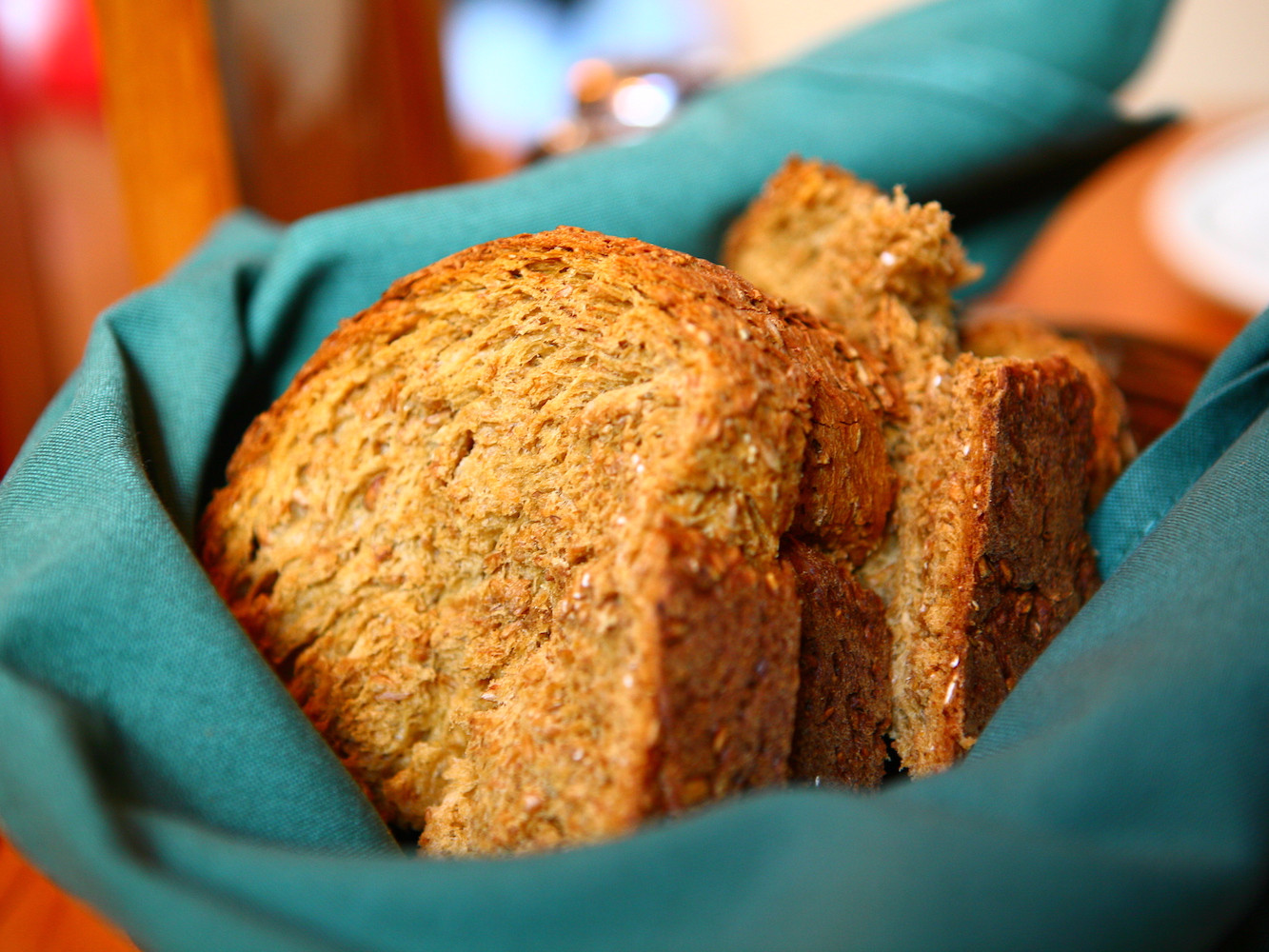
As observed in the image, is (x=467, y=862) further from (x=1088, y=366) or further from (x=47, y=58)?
(x=47, y=58)

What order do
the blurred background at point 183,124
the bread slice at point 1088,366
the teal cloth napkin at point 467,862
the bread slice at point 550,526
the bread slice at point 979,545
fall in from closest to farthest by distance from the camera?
the teal cloth napkin at point 467,862 < the bread slice at point 550,526 < the bread slice at point 979,545 < the bread slice at point 1088,366 < the blurred background at point 183,124

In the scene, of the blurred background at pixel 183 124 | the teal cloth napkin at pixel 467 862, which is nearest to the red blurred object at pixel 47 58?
the blurred background at pixel 183 124

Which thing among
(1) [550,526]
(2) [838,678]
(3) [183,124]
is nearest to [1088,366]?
(2) [838,678]

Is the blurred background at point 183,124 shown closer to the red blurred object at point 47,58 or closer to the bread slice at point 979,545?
Result: the red blurred object at point 47,58

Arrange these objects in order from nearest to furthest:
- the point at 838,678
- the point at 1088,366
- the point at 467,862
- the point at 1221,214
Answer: the point at 467,862
the point at 838,678
the point at 1088,366
the point at 1221,214

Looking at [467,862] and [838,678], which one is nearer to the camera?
[467,862]

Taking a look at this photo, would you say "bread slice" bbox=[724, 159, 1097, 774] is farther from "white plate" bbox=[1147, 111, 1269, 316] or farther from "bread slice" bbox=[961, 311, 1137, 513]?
"white plate" bbox=[1147, 111, 1269, 316]

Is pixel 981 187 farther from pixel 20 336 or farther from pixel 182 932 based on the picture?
pixel 20 336
